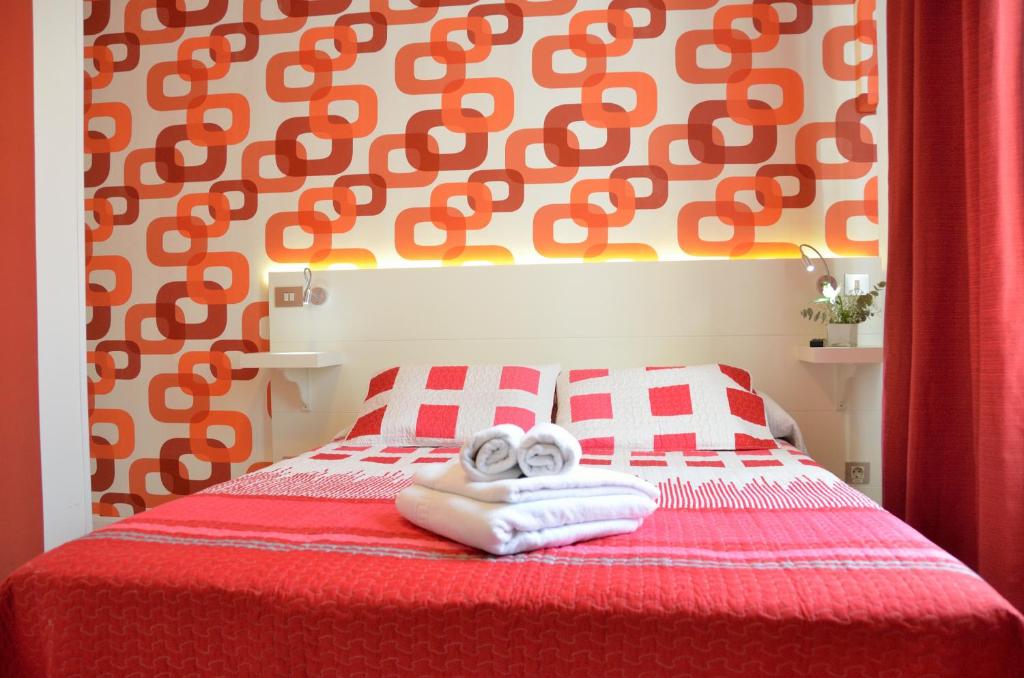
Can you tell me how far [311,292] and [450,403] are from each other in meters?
0.86

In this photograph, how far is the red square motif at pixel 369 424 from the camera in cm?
274

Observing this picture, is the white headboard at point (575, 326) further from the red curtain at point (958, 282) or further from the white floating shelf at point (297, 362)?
the red curtain at point (958, 282)

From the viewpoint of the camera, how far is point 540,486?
4.98 ft

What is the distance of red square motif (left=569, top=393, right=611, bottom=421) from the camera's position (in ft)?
8.79

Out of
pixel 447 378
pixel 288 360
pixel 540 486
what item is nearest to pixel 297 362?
pixel 288 360

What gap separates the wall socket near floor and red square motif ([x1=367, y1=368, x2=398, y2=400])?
169cm

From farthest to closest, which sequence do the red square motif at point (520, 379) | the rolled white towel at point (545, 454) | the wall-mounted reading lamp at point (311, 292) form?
the wall-mounted reading lamp at point (311, 292) → the red square motif at point (520, 379) → the rolled white towel at point (545, 454)

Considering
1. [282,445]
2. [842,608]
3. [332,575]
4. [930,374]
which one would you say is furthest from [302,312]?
[842,608]

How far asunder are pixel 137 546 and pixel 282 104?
2.27 m

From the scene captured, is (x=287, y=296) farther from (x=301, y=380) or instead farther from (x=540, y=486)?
(x=540, y=486)

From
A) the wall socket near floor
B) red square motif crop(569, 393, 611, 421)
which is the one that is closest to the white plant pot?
the wall socket near floor

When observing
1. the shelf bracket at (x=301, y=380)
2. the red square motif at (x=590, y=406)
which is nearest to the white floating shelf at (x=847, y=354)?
the red square motif at (x=590, y=406)

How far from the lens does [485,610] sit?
1256 mm

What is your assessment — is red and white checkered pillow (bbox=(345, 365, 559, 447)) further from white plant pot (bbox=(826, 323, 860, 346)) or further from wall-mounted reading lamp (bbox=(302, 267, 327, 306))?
white plant pot (bbox=(826, 323, 860, 346))
